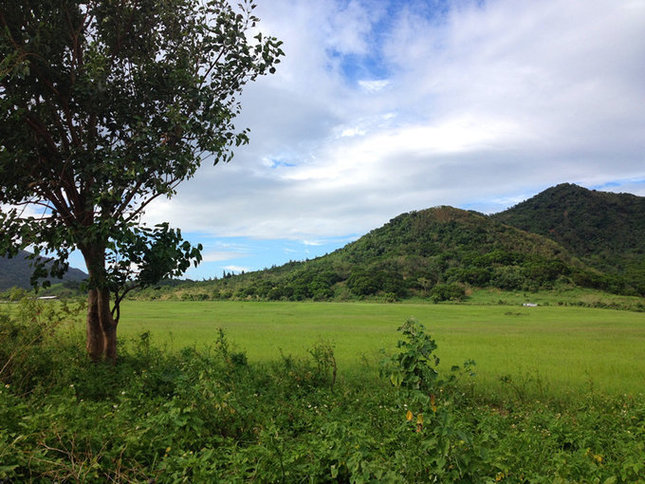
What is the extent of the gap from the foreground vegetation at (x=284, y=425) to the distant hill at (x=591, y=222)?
108m

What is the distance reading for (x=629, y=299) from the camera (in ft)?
182

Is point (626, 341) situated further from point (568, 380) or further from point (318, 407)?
point (318, 407)

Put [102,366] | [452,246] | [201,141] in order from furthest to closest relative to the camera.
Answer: [452,246]
[201,141]
[102,366]

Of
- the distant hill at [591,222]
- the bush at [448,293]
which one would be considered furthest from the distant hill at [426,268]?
the distant hill at [591,222]

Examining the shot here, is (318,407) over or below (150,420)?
below

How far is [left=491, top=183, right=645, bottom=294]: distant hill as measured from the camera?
110m

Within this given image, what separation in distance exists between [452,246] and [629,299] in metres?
44.8

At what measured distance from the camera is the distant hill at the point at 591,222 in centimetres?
10962

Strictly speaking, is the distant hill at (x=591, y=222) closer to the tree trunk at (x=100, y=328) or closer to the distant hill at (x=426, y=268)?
the distant hill at (x=426, y=268)

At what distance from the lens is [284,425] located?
6.65 metres

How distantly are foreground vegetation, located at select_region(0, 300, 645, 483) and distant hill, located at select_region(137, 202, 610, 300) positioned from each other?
173 ft

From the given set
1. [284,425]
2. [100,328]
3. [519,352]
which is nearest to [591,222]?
[519,352]

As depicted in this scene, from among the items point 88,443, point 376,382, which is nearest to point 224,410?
point 88,443

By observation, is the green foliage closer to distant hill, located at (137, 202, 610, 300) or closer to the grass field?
distant hill, located at (137, 202, 610, 300)
